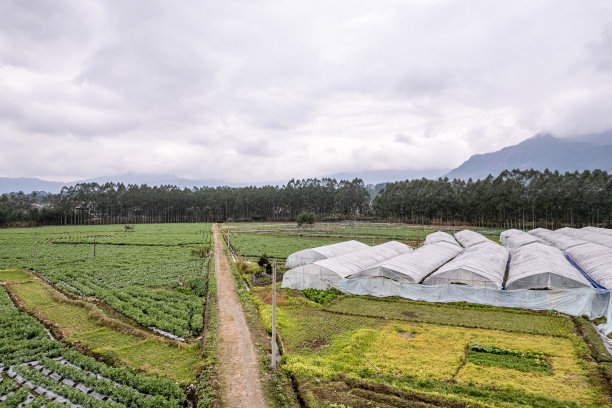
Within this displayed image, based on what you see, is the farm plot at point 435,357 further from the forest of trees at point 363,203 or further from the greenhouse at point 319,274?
the forest of trees at point 363,203

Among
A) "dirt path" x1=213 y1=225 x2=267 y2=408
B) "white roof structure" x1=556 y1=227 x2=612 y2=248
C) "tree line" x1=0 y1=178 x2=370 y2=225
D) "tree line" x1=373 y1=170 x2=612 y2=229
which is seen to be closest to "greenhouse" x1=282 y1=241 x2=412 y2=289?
"dirt path" x1=213 y1=225 x2=267 y2=408

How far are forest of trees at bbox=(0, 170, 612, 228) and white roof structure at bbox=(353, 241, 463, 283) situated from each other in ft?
179

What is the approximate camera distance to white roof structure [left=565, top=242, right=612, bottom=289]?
25531 mm

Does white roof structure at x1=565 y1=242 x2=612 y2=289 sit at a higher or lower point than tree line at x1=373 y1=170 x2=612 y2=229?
lower

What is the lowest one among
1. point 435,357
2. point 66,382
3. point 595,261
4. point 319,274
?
point 66,382

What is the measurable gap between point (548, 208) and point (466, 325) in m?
71.1

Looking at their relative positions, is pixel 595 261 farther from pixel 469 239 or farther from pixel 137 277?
pixel 137 277

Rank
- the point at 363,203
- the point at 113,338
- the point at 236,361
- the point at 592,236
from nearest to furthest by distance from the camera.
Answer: the point at 236,361, the point at 113,338, the point at 592,236, the point at 363,203

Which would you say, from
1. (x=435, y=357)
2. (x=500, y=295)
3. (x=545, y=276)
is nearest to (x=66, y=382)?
(x=435, y=357)

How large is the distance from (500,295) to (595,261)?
14414 millimetres

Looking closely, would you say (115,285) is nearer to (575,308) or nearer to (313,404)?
(313,404)

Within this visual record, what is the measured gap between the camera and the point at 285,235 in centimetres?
7019

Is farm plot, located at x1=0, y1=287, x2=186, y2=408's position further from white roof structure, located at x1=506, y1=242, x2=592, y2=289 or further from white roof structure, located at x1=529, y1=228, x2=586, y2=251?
white roof structure, located at x1=529, y1=228, x2=586, y2=251

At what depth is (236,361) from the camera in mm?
15656
